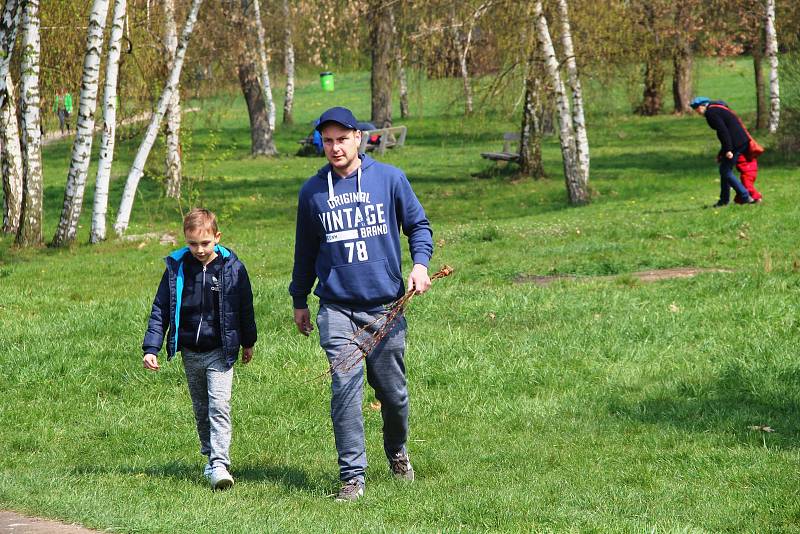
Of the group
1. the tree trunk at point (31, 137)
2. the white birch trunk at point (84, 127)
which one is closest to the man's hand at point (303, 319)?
the tree trunk at point (31, 137)

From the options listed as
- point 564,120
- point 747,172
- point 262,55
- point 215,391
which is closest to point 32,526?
point 215,391

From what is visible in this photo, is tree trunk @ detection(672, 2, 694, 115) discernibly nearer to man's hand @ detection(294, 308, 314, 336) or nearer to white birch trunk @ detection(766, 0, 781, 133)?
white birch trunk @ detection(766, 0, 781, 133)

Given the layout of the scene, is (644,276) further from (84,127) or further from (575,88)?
(575,88)

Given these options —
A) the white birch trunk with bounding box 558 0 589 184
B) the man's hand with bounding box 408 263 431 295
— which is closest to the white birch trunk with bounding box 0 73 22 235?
the white birch trunk with bounding box 558 0 589 184

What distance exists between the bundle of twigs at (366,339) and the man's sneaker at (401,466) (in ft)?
2.57

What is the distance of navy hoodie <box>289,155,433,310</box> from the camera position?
20.7ft

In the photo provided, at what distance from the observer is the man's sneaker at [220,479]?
6.70m

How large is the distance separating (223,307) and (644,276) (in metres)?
8.25

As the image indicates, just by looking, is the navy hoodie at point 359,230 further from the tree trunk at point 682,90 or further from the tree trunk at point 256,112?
the tree trunk at point 682,90

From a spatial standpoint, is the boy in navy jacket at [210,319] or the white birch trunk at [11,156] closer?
the boy in navy jacket at [210,319]

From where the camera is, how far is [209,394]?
22.6ft

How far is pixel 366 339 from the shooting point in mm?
6332

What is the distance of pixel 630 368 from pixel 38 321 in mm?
6094

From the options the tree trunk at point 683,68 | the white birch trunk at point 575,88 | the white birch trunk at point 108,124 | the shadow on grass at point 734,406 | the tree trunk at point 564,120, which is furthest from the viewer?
the tree trunk at point 683,68
